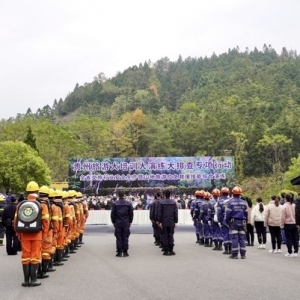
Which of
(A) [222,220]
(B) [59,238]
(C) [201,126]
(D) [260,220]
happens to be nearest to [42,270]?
(B) [59,238]

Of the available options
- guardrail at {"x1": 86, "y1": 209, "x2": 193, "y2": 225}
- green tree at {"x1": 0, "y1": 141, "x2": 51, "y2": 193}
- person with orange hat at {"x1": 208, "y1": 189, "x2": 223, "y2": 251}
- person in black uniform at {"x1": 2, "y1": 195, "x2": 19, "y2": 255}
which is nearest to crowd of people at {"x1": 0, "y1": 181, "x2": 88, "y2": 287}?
person in black uniform at {"x1": 2, "y1": 195, "x2": 19, "y2": 255}

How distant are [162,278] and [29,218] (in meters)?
2.85

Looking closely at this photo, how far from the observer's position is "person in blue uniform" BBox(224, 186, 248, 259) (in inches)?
591

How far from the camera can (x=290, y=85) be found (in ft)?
413

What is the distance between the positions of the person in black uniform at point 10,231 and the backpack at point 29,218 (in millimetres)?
7322

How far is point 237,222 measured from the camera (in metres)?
15.0

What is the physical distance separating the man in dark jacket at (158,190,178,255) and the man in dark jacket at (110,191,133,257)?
1.02 m

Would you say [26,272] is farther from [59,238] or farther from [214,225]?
[214,225]

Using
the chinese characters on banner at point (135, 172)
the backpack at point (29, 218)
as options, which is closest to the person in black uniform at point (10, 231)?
the backpack at point (29, 218)

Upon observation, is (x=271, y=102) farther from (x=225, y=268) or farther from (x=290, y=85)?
(x=225, y=268)

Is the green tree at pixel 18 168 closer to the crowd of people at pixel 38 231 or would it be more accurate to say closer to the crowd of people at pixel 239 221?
the crowd of people at pixel 239 221

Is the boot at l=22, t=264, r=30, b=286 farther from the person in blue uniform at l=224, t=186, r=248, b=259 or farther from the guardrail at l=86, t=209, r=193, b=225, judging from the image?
the guardrail at l=86, t=209, r=193, b=225

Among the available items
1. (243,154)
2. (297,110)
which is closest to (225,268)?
(243,154)

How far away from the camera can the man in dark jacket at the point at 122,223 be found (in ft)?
53.1
